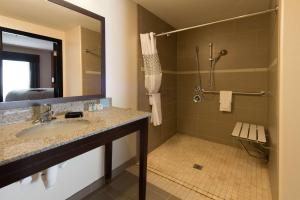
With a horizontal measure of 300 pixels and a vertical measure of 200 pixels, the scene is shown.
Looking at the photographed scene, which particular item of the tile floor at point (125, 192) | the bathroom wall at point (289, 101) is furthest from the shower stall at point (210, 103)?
the bathroom wall at point (289, 101)

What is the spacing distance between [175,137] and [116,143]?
1496mm

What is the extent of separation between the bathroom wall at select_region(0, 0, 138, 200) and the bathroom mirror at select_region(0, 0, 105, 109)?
13cm

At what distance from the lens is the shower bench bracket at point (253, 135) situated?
75.8 inches

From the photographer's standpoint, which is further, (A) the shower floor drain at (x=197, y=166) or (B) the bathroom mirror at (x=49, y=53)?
(A) the shower floor drain at (x=197, y=166)

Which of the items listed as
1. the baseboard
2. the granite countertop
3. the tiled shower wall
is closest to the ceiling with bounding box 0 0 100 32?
the granite countertop

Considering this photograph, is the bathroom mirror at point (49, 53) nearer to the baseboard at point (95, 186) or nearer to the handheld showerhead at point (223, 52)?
the baseboard at point (95, 186)

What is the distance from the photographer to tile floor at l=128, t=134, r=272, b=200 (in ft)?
5.34

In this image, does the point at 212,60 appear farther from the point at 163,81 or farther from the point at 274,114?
the point at 274,114

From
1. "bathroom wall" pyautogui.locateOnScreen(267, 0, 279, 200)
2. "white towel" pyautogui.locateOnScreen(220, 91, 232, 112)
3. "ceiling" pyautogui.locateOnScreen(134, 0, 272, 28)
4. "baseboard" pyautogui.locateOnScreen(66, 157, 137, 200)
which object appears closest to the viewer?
"bathroom wall" pyautogui.locateOnScreen(267, 0, 279, 200)

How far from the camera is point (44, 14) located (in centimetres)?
128

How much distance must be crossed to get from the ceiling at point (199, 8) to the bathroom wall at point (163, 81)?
5.6 inches

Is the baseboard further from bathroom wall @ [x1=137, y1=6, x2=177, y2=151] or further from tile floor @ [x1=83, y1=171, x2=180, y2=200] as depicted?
bathroom wall @ [x1=137, y1=6, x2=177, y2=151]

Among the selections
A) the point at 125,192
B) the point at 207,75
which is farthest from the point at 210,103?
the point at 125,192

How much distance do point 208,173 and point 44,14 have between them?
89.3 inches
